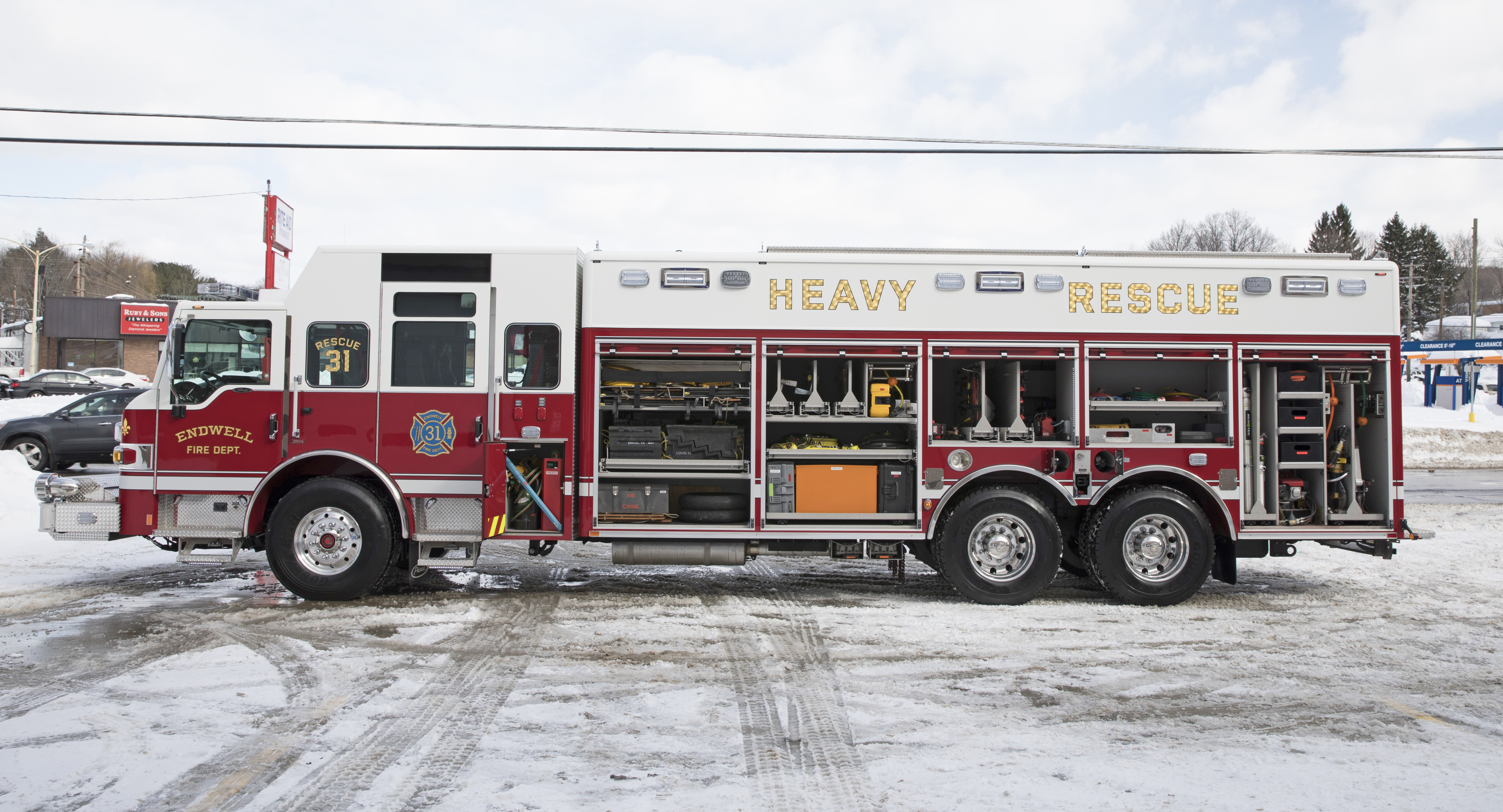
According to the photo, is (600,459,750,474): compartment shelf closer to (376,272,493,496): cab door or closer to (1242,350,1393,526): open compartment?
(376,272,493,496): cab door

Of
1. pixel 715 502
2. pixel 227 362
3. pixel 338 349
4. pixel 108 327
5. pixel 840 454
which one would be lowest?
pixel 715 502

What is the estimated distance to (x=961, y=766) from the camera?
432 cm

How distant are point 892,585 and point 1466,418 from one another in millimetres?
28928

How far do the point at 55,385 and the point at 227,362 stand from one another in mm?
36997

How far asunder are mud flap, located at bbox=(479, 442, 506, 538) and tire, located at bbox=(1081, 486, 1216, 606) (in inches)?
207

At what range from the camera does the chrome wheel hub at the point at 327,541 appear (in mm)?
7547

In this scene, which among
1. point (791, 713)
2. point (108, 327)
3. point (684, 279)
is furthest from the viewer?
point (108, 327)

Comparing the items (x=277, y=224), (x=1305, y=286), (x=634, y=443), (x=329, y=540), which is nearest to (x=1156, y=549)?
(x=1305, y=286)

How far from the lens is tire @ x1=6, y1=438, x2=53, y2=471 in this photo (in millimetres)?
17188

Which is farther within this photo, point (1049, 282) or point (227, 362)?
point (1049, 282)

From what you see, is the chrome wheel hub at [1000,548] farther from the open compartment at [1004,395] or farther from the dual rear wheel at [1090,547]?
the open compartment at [1004,395]

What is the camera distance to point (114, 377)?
39.8 m

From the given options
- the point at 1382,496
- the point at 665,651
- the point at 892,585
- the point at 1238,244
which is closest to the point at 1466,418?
the point at 1382,496

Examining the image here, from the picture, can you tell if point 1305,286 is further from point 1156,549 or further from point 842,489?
point 842,489
